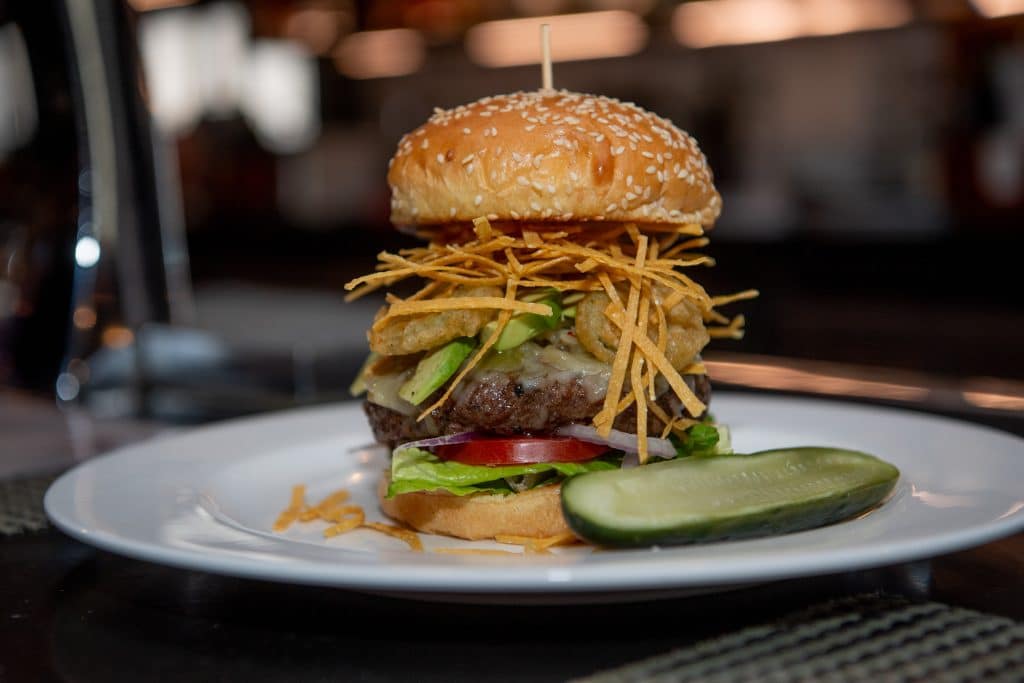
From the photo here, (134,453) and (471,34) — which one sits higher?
(471,34)

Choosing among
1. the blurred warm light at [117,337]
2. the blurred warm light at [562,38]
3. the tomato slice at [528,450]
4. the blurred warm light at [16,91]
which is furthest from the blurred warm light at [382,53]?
the tomato slice at [528,450]

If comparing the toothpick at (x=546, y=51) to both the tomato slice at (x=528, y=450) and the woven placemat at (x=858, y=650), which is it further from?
the woven placemat at (x=858, y=650)

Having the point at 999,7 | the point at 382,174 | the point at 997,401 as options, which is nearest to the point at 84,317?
the point at 997,401

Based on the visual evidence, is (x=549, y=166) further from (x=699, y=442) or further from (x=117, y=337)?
(x=117, y=337)

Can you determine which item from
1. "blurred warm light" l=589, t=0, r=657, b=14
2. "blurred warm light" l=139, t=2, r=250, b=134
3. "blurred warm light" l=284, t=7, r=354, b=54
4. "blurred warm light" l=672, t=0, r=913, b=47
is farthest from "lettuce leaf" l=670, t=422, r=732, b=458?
"blurred warm light" l=139, t=2, r=250, b=134

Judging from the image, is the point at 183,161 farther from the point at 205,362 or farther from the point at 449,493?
the point at 449,493

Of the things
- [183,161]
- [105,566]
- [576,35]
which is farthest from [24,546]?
[183,161]

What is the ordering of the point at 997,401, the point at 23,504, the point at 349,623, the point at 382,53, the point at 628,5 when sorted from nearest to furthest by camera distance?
the point at 349,623, the point at 23,504, the point at 997,401, the point at 628,5, the point at 382,53
